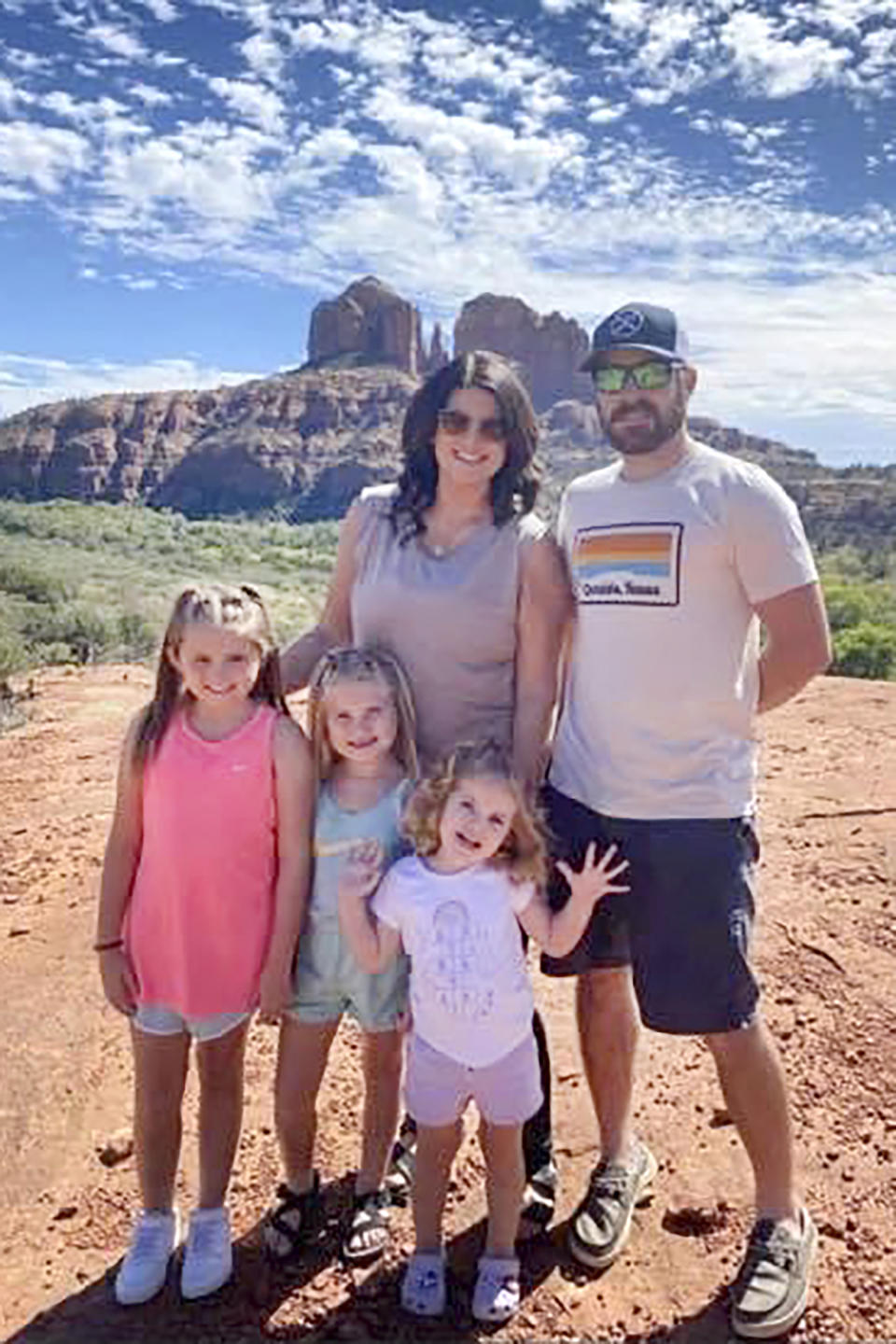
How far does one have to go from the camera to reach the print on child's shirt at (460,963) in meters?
2.44

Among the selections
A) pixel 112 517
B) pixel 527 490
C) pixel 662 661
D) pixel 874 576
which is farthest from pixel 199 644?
pixel 112 517

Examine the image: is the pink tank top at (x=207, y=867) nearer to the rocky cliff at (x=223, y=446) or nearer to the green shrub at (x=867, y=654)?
the green shrub at (x=867, y=654)

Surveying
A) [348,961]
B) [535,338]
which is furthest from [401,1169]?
[535,338]

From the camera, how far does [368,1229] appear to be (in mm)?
2766

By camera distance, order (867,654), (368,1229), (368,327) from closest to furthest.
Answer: (368,1229)
(867,654)
(368,327)

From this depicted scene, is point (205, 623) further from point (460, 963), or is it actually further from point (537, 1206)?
point (537, 1206)

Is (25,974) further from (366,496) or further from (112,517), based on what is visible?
(112,517)

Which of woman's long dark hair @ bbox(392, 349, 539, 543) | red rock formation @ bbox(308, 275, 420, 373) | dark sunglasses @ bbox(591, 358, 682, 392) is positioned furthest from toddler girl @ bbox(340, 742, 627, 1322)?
red rock formation @ bbox(308, 275, 420, 373)

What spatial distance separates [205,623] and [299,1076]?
1.02 m

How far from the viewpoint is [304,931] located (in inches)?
104

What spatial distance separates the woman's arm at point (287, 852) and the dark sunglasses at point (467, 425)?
28.0 inches

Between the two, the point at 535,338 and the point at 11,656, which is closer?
the point at 11,656

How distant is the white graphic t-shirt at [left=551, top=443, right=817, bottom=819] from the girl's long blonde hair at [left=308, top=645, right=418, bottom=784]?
0.39 meters

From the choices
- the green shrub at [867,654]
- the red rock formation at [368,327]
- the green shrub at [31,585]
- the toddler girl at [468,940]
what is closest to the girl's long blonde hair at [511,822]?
the toddler girl at [468,940]
